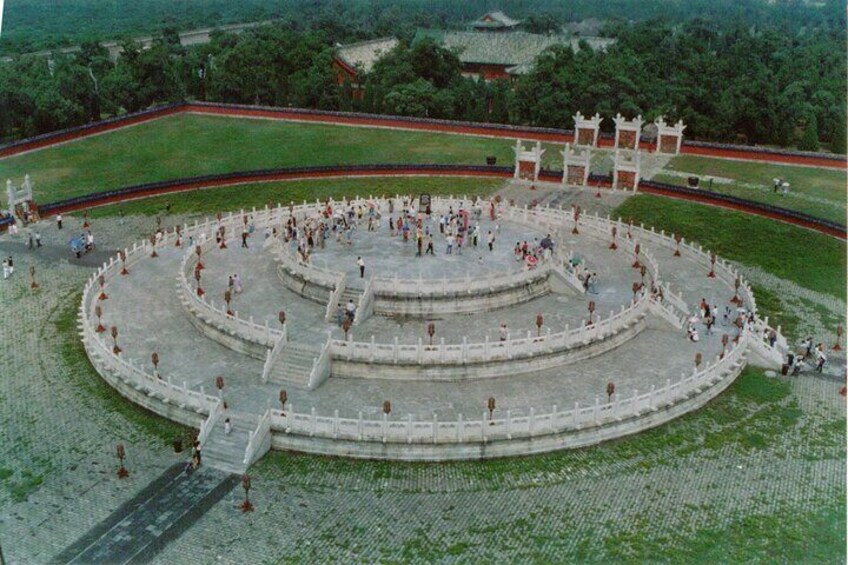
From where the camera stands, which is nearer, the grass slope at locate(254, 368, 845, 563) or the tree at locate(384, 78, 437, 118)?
the grass slope at locate(254, 368, 845, 563)

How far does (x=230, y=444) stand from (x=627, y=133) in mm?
49644

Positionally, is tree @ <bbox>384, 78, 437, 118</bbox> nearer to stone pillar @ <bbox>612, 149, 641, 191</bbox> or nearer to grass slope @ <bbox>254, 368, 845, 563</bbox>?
stone pillar @ <bbox>612, 149, 641, 191</bbox>

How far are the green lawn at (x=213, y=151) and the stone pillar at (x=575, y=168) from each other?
6.58 metres

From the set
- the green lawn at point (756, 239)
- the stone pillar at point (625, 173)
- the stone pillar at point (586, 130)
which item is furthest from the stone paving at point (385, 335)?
the stone pillar at point (586, 130)

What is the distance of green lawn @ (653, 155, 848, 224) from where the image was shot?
189 ft

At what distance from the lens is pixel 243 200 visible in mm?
59688

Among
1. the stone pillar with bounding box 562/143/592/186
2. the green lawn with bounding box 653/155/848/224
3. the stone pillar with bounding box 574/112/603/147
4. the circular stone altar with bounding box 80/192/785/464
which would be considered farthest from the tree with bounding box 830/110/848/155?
the circular stone altar with bounding box 80/192/785/464

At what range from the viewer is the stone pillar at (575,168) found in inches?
2450

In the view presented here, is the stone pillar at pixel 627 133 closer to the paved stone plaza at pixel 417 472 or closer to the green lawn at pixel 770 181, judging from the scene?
the green lawn at pixel 770 181

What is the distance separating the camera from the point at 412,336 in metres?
35.2

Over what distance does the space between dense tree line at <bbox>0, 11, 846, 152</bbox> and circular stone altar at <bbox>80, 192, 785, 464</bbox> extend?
31.4 metres

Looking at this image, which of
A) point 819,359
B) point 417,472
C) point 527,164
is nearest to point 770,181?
point 527,164

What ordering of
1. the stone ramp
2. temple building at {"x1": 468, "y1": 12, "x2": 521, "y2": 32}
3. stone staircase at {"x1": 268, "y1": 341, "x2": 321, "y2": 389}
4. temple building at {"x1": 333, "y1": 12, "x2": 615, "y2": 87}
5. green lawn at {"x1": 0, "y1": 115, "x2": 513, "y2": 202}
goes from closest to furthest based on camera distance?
1. the stone ramp
2. stone staircase at {"x1": 268, "y1": 341, "x2": 321, "y2": 389}
3. green lawn at {"x1": 0, "y1": 115, "x2": 513, "y2": 202}
4. temple building at {"x1": 333, "y1": 12, "x2": 615, "y2": 87}
5. temple building at {"x1": 468, "y1": 12, "x2": 521, "y2": 32}

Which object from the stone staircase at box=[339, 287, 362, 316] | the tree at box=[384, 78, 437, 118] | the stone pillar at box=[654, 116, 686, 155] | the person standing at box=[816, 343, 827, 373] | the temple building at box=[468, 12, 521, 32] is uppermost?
the temple building at box=[468, 12, 521, 32]
